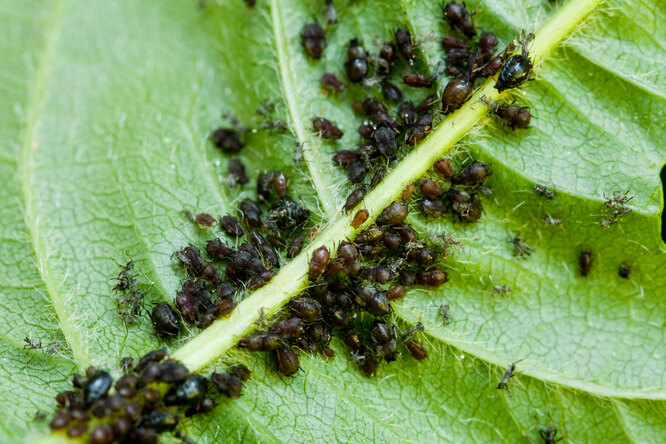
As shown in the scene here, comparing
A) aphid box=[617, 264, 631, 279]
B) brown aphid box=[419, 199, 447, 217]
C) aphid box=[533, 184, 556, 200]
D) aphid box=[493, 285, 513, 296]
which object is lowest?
aphid box=[493, 285, 513, 296]

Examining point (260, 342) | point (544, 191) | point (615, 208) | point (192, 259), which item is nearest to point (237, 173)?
point (192, 259)

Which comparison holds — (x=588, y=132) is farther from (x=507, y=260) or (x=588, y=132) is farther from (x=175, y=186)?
(x=175, y=186)

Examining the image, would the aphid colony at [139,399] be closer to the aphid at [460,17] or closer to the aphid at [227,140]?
the aphid at [227,140]

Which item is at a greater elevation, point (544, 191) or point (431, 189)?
point (544, 191)

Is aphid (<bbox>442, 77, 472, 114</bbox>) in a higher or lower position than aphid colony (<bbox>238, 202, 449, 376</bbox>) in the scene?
higher

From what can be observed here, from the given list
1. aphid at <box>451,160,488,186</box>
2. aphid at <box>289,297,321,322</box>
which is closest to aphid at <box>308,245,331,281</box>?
aphid at <box>289,297,321,322</box>

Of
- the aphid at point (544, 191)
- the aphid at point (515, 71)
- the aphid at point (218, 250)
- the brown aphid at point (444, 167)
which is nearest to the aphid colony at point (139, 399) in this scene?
the aphid at point (218, 250)

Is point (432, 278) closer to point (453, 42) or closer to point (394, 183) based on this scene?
point (394, 183)

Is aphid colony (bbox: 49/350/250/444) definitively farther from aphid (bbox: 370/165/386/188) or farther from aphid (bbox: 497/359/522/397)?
aphid (bbox: 497/359/522/397)
